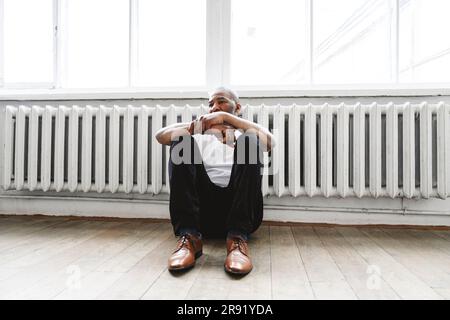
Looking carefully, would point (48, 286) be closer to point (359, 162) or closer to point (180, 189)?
point (180, 189)

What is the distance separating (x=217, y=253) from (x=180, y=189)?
32cm

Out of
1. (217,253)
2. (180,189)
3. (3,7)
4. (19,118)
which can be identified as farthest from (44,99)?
(217,253)

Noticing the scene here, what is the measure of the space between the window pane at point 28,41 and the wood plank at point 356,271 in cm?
225

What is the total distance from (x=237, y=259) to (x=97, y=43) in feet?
6.71

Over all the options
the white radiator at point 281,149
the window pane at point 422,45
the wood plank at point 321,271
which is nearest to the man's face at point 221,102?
the white radiator at point 281,149

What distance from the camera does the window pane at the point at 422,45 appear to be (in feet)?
6.74

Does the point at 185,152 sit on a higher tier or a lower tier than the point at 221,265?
higher

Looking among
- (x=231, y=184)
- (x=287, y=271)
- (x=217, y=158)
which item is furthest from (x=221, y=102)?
(x=287, y=271)

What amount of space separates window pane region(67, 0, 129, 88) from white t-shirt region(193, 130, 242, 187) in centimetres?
102

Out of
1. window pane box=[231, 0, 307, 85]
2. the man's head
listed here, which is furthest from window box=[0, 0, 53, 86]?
the man's head

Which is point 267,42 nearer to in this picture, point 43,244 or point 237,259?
point 237,259

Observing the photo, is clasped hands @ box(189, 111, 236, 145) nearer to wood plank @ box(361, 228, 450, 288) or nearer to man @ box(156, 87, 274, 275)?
man @ box(156, 87, 274, 275)

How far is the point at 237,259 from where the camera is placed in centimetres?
106

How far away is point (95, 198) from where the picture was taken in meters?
2.09
